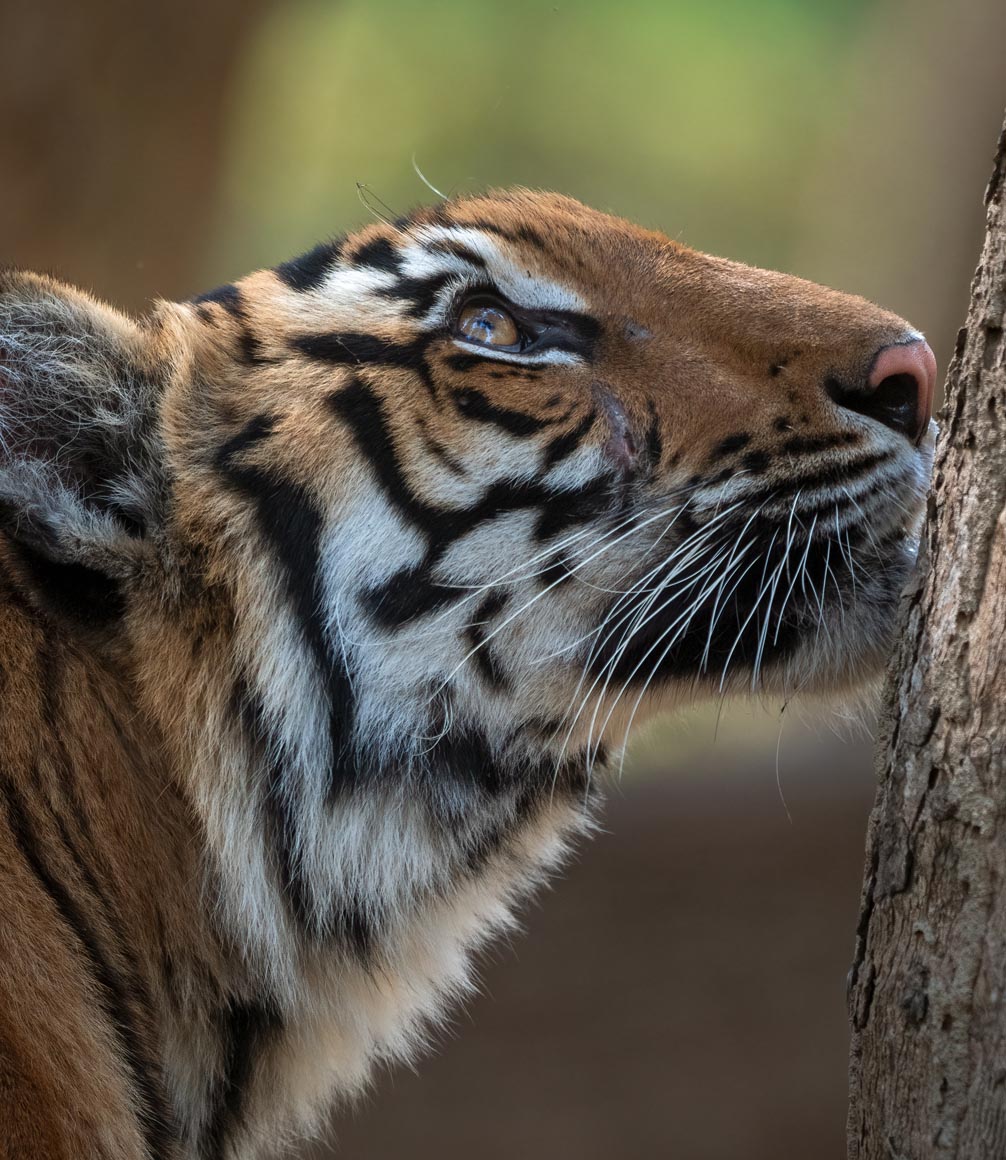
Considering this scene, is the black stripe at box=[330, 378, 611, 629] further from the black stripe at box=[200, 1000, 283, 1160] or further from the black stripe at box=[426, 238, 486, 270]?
the black stripe at box=[200, 1000, 283, 1160]

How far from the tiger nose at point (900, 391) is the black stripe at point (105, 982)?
1080mm

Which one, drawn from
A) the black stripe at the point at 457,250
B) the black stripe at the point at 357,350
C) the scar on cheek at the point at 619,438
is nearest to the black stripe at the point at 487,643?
the scar on cheek at the point at 619,438

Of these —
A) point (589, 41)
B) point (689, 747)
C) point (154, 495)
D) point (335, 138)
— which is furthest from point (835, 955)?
point (589, 41)

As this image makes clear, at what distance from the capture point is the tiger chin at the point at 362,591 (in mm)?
1499

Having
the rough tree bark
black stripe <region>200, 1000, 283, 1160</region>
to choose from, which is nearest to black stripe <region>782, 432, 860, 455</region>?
the rough tree bark

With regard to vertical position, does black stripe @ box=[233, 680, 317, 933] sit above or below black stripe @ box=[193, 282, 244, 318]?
below

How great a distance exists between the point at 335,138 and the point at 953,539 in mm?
5224

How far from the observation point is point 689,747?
14.5 feet

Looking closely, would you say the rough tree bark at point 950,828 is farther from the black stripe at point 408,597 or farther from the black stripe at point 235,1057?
the black stripe at point 235,1057

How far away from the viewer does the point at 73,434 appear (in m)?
1.60

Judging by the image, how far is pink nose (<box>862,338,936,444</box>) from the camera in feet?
4.88

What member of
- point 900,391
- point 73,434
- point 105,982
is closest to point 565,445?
point 900,391

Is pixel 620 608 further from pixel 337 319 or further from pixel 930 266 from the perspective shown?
pixel 930 266

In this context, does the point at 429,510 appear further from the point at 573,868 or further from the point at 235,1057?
the point at 573,868
